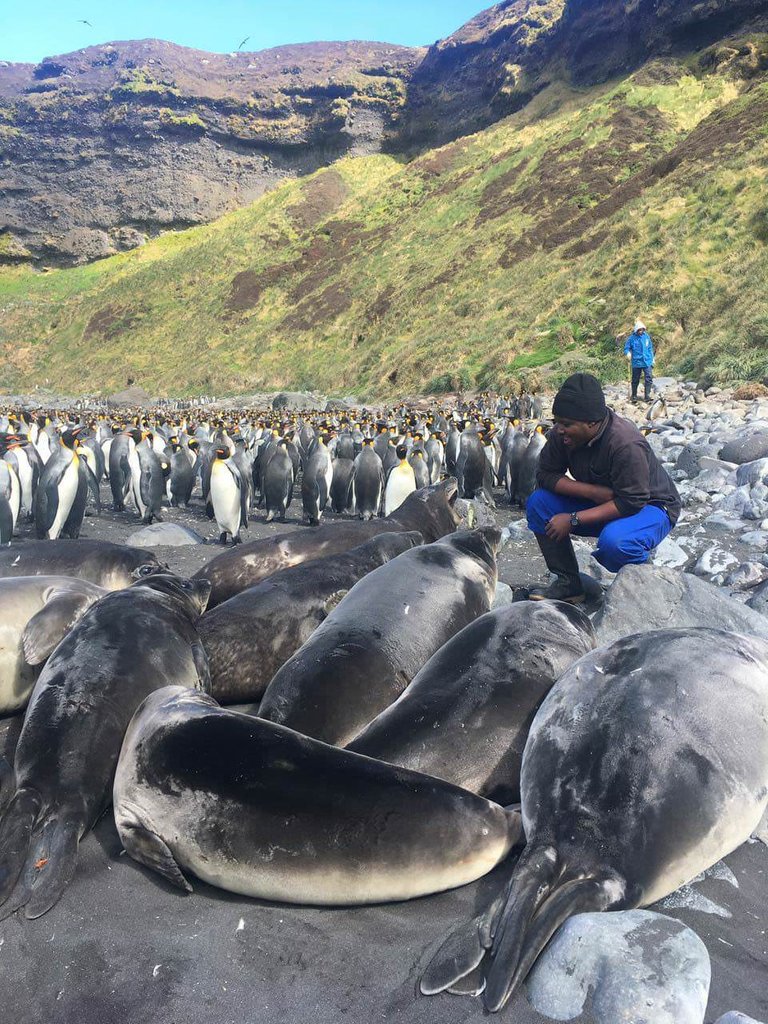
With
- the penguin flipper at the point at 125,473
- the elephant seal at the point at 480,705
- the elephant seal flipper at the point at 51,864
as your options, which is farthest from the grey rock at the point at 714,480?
the penguin flipper at the point at 125,473

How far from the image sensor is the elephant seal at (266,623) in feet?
14.2

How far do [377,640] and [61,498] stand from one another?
24.9 ft

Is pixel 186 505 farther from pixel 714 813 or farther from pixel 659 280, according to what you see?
pixel 659 280

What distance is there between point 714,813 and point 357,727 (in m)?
1.48

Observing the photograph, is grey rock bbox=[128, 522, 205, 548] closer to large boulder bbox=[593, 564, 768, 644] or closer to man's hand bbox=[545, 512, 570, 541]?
man's hand bbox=[545, 512, 570, 541]

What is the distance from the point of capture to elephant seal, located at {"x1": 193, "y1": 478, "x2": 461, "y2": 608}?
5.78 meters

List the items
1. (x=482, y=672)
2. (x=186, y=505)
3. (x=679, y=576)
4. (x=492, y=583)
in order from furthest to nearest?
1. (x=186, y=505)
2. (x=492, y=583)
3. (x=679, y=576)
4. (x=482, y=672)

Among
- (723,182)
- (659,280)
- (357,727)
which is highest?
(723,182)

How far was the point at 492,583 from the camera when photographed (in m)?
4.86

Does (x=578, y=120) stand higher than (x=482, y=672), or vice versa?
(x=578, y=120)

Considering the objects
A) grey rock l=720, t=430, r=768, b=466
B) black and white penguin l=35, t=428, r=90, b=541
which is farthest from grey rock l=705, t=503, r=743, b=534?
black and white penguin l=35, t=428, r=90, b=541

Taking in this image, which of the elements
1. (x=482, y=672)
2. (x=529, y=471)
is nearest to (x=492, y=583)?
(x=482, y=672)

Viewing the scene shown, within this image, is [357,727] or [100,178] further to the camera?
[100,178]

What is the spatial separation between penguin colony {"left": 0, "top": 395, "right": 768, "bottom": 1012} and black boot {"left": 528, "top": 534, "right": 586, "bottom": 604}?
917mm
